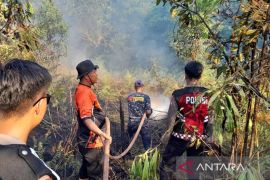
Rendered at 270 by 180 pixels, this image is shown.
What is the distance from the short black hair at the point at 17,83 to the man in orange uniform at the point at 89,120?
8.15ft

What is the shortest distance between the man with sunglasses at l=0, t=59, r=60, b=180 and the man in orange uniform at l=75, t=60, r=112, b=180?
2.43m

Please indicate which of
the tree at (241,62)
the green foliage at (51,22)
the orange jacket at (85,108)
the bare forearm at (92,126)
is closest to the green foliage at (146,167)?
the tree at (241,62)

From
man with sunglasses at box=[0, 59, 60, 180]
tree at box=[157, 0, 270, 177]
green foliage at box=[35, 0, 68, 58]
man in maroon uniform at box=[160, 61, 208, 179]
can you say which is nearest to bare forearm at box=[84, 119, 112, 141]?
man in maroon uniform at box=[160, 61, 208, 179]

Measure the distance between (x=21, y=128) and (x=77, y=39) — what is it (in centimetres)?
2251

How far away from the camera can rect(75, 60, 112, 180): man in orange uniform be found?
3.94 m

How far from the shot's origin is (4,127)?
139cm

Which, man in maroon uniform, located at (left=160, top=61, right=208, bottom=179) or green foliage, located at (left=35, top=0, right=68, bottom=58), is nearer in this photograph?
man in maroon uniform, located at (left=160, top=61, right=208, bottom=179)

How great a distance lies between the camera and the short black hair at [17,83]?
4.39 feet

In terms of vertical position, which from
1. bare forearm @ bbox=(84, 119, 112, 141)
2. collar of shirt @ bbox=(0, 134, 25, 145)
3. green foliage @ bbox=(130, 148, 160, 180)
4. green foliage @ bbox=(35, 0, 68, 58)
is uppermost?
green foliage @ bbox=(35, 0, 68, 58)

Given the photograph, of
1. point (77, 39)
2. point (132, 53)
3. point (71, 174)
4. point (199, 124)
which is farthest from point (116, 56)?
point (199, 124)

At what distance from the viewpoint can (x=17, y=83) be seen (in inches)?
52.8

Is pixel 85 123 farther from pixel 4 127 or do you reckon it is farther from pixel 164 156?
pixel 4 127

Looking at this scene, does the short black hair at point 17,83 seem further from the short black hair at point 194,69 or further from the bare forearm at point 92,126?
the short black hair at point 194,69

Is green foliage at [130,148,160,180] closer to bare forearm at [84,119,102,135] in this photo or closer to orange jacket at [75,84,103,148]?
bare forearm at [84,119,102,135]
